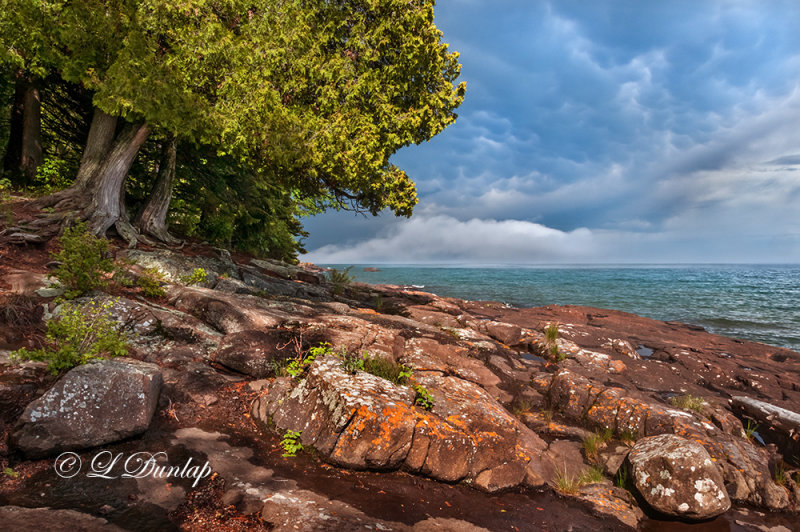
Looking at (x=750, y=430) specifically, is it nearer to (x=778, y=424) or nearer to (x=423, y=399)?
(x=778, y=424)

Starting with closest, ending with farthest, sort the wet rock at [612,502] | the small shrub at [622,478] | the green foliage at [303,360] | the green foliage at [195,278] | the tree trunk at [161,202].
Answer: the wet rock at [612,502] < the small shrub at [622,478] < the green foliage at [303,360] < the green foliage at [195,278] < the tree trunk at [161,202]

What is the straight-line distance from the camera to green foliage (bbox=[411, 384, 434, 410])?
5.17 meters

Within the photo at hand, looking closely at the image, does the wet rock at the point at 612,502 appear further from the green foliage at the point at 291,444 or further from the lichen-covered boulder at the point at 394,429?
the green foliage at the point at 291,444

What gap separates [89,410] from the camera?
3.90 m

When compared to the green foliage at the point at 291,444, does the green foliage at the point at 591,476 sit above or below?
below

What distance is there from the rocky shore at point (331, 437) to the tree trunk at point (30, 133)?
5898 mm

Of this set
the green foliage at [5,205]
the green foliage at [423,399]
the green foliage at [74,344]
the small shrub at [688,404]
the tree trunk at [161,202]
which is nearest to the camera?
the green foliage at [74,344]

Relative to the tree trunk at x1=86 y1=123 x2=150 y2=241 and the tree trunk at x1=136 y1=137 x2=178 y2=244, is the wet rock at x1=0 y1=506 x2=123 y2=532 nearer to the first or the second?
the tree trunk at x1=86 y1=123 x2=150 y2=241

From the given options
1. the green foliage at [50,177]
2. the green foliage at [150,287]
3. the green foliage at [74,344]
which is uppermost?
the green foliage at [50,177]

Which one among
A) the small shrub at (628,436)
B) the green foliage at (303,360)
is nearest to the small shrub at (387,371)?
the green foliage at (303,360)

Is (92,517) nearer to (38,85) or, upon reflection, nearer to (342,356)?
(342,356)

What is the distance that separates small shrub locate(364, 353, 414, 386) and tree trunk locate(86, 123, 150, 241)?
9.96 meters

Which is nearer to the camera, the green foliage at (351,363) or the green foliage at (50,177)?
the green foliage at (351,363)

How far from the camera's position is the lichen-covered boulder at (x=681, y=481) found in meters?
4.37
